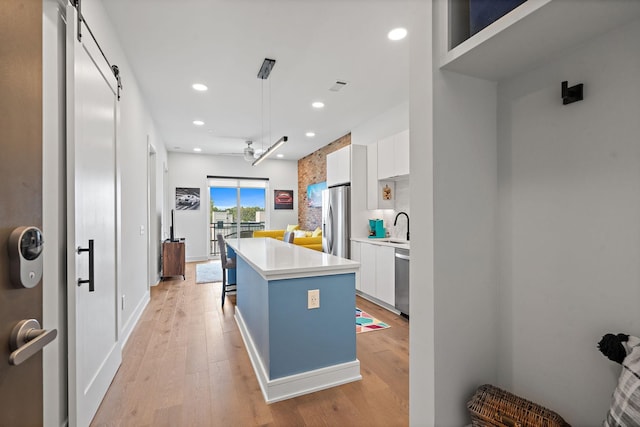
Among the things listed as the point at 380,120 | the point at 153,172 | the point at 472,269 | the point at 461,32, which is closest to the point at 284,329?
the point at 472,269

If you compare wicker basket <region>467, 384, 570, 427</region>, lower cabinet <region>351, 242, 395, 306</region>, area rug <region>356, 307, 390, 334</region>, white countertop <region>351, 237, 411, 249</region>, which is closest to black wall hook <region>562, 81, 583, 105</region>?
wicker basket <region>467, 384, 570, 427</region>

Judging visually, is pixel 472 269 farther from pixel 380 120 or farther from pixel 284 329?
pixel 380 120

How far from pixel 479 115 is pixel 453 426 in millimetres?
1105

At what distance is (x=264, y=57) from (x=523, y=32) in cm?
283

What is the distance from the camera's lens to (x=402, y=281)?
3.54 meters

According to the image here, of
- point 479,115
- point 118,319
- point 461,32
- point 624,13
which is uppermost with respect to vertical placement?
point 461,32

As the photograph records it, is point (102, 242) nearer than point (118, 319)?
Yes

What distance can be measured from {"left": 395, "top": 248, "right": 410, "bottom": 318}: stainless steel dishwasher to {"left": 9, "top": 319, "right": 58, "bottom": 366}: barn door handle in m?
3.23

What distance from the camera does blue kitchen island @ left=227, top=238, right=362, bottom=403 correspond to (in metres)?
1.99

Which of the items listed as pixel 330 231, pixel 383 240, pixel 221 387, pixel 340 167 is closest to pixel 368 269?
pixel 383 240

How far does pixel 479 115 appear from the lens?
1.07 m

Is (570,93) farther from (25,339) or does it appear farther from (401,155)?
(401,155)

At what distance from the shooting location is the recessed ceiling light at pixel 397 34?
2.65 meters

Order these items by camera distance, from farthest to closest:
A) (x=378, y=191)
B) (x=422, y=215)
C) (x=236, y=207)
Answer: (x=236, y=207) < (x=378, y=191) < (x=422, y=215)
